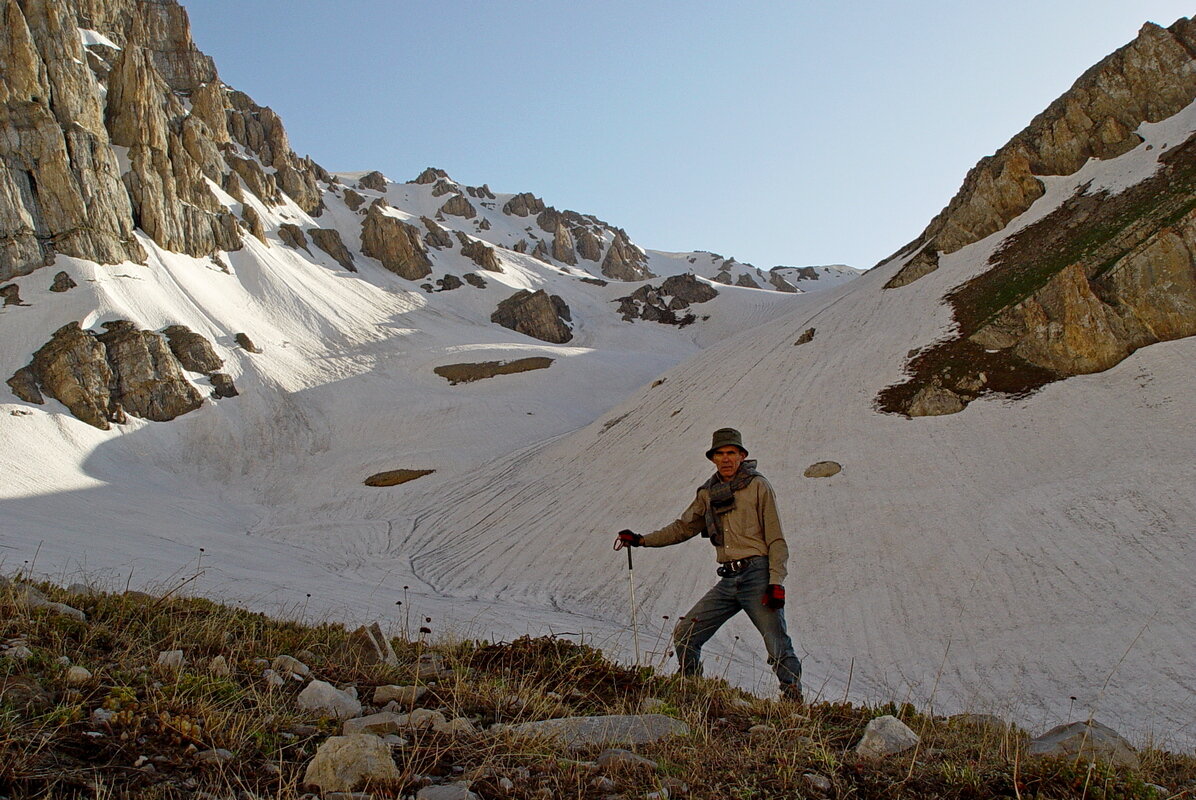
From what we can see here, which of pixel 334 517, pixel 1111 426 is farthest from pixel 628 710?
pixel 334 517

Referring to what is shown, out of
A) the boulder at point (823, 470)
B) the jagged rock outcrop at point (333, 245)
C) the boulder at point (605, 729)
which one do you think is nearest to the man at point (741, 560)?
the boulder at point (605, 729)

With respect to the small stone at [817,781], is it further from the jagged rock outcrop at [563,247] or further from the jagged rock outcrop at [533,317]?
the jagged rock outcrop at [563,247]

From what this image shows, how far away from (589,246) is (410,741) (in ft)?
503

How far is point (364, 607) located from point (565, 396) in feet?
132

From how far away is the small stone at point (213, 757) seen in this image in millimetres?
3203

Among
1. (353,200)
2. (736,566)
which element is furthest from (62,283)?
(353,200)

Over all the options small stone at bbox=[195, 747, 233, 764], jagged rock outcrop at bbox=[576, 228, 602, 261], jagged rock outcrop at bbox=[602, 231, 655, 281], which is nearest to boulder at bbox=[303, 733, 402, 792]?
small stone at bbox=[195, 747, 233, 764]

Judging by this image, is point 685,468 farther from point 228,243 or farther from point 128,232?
point 228,243

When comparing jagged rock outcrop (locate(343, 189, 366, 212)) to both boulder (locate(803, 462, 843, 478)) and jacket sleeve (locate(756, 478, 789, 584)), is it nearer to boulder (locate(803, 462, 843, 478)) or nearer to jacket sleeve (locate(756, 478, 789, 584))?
boulder (locate(803, 462, 843, 478))

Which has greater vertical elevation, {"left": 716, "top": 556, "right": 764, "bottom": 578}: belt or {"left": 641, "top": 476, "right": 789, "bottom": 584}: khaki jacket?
{"left": 641, "top": 476, "right": 789, "bottom": 584}: khaki jacket

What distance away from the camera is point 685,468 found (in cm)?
2419

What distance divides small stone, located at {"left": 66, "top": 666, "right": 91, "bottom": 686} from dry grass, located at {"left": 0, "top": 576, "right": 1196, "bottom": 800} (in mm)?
37

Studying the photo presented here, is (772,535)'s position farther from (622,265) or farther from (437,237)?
(622,265)

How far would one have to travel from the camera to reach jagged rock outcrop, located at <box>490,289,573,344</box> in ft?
278
